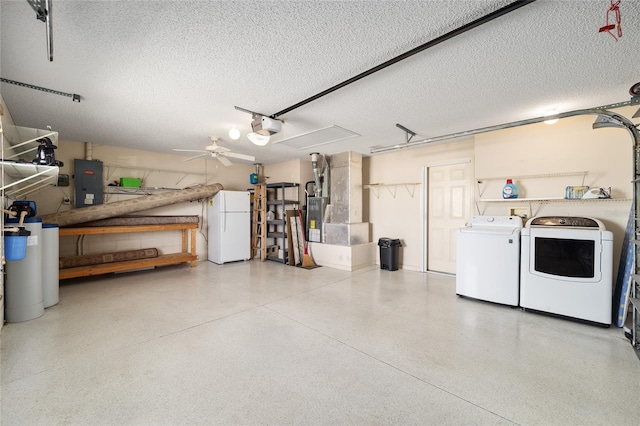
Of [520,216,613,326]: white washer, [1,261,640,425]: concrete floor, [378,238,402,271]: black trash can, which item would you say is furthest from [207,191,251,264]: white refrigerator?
[520,216,613,326]: white washer

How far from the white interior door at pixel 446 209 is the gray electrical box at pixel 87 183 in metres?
6.59

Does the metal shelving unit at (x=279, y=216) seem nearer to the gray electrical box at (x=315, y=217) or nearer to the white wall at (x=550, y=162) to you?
the gray electrical box at (x=315, y=217)

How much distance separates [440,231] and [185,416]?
4.90 metres

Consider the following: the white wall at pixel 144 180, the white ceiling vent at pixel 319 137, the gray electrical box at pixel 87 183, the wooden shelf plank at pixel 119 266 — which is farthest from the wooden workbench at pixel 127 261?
the white ceiling vent at pixel 319 137

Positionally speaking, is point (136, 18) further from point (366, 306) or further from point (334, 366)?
point (366, 306)

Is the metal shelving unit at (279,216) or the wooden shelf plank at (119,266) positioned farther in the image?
the metal shelving unit at (279,216)

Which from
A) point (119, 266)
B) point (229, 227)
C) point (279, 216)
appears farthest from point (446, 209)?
point (119, 266)

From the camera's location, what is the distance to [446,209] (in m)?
5.02

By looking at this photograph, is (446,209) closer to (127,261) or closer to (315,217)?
(315,217)

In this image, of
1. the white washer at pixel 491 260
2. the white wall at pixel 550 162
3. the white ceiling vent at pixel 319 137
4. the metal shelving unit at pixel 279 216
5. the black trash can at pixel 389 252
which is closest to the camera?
the white wall at pixel 550 162

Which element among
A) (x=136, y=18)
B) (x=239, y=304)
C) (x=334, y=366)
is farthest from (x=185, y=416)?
(x=136, y=18)

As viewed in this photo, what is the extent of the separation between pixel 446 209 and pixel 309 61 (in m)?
4.05

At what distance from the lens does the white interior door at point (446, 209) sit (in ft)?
15.7

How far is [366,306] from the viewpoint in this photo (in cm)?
334
